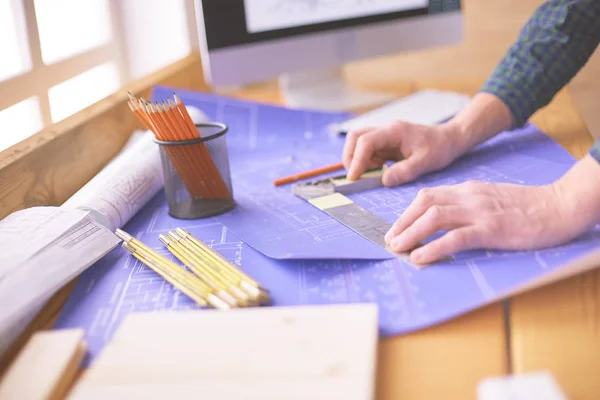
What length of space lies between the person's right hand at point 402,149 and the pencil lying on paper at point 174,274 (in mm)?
287

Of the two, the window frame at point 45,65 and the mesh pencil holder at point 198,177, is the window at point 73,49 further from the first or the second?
the mesh pencil holder at point 198,177

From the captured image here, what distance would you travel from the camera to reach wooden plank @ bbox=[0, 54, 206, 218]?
73 cm

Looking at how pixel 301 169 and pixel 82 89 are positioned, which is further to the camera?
pixel 82 89

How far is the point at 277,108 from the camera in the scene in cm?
119

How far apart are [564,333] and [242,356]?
237 millimetres

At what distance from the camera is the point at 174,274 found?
23.9 inches

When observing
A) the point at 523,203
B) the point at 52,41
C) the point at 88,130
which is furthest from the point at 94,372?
the point at 52,41

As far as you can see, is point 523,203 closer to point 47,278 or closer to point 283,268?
point 283,268

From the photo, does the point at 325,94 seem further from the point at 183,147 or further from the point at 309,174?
the point at 183,147

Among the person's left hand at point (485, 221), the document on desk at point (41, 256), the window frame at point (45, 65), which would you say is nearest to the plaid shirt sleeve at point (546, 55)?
the person's left hand at point (485, 221)

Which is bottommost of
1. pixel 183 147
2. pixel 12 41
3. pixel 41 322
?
pixel 41 322

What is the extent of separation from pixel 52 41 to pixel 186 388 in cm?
141

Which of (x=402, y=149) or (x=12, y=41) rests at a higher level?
(x=12, y=41)

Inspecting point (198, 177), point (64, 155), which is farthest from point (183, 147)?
point (64, 155)
